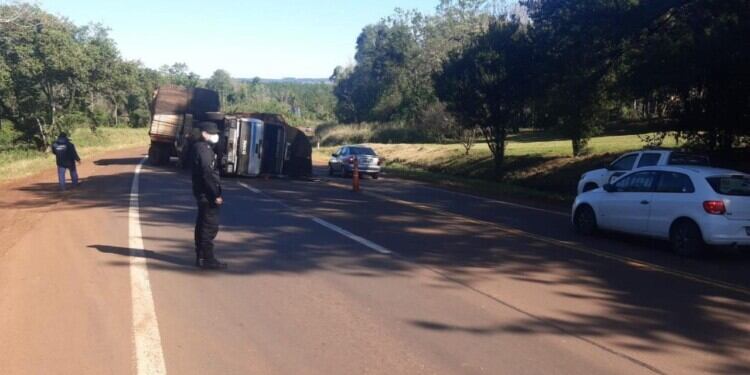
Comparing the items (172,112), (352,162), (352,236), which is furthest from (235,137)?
(352,236)

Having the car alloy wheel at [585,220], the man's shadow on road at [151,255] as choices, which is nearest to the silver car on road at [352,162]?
the car alloy wheel at [585,220]

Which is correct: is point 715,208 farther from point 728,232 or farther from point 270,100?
point 270,100

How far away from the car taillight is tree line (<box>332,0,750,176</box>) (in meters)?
7.69

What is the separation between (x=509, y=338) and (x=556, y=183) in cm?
2239

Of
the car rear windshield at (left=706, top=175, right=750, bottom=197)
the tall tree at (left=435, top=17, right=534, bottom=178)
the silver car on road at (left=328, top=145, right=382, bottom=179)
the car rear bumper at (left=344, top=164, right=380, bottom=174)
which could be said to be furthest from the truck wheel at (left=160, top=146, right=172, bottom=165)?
the car rear windshield at (left=706, top=175, right=750, bottom=197)

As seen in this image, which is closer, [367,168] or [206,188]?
[206,188]

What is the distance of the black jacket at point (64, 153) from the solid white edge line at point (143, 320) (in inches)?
417

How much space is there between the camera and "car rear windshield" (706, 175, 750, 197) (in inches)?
449

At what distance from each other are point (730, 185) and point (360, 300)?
6.89 meters

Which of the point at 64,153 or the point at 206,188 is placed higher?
the point at 206,188

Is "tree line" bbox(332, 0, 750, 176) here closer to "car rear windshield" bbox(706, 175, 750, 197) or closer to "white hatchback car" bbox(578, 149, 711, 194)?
"white hatchback car" bbox(578, 149, 711, 194)

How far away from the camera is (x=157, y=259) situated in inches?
407

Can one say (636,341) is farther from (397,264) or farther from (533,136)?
(533,136)

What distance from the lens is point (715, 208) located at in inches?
441
